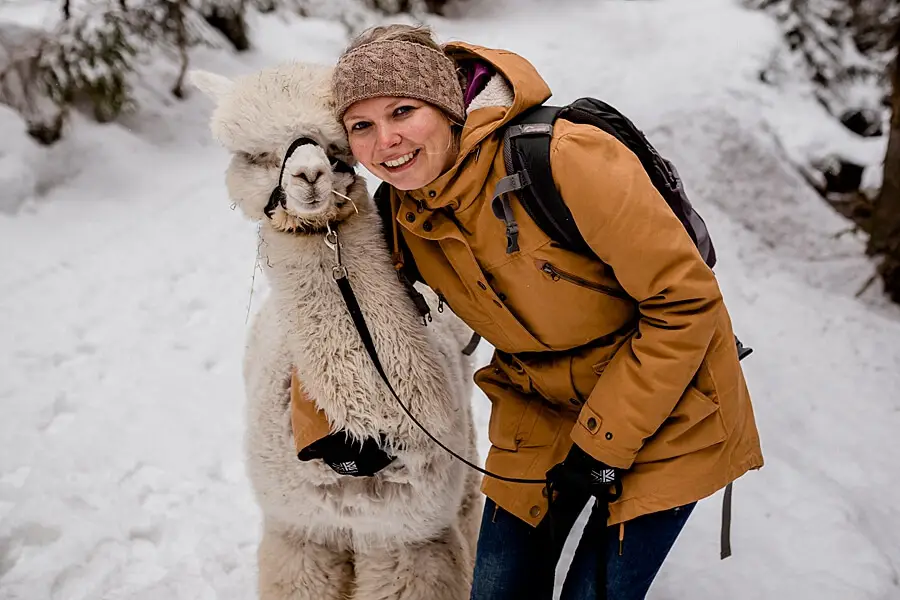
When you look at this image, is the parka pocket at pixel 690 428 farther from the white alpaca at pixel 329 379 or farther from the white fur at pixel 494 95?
the white fur at pixel 494 95

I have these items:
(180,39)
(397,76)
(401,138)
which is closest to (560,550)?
(401,138)

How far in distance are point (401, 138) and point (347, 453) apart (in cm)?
73

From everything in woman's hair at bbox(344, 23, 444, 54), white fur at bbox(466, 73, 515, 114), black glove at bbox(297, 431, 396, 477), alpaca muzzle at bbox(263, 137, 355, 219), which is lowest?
black glove at bbox(297, 431, 396, 477)


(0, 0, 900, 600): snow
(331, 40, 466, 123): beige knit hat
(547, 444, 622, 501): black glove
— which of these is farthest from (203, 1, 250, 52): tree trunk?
(547, 444, 622, 501): black glove

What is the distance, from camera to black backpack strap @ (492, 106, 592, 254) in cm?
145

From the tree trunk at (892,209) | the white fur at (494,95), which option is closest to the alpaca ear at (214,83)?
the white fur at (494,95)

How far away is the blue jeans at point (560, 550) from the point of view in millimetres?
1617

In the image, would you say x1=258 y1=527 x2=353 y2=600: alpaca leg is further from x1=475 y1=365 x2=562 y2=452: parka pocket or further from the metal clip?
the metal clip

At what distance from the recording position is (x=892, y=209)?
4566 mm

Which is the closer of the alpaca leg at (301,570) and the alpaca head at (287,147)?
the alpaca head at (287,147)

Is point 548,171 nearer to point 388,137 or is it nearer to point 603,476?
point 388,137

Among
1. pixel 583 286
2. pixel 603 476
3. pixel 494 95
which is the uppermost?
pixel 494 95

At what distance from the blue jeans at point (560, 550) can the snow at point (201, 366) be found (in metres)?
0.72

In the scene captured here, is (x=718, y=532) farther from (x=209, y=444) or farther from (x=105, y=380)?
(x=105, y=380)
